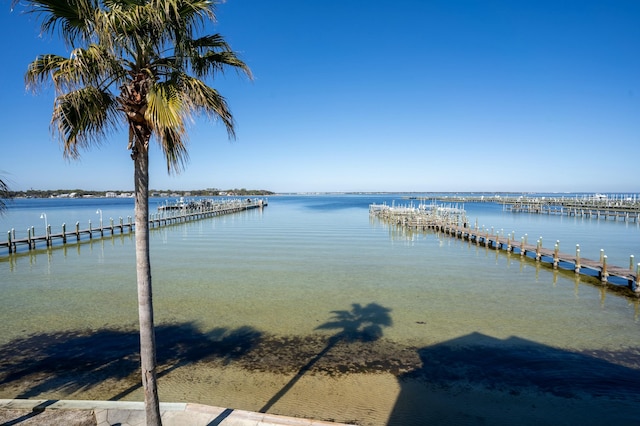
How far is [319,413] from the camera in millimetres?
7227

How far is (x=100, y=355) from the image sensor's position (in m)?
9.63

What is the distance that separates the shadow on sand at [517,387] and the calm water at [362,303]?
0.06 meters

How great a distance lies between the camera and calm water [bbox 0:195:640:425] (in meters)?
8.96

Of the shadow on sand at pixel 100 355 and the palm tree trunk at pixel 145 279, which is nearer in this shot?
the palm tree trunk at pixel 145 279

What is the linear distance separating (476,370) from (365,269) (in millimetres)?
12089

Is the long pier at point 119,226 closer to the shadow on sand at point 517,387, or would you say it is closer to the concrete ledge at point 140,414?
the concrete ledge at point 140,414

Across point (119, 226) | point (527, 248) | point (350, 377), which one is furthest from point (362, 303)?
point (119, 226)

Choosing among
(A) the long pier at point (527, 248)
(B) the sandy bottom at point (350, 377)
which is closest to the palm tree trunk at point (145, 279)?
(B) the sandy bottom at point (350, 377)

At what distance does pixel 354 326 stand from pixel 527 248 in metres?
18.4

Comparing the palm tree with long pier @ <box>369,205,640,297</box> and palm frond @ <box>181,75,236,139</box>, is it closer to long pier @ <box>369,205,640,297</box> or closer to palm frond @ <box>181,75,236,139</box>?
palm frond @ <box>181,75,236,139</box>

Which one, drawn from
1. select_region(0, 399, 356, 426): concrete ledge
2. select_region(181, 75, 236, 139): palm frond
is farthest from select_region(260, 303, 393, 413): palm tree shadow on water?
select_region(181, 75, 236, 139): palm frond

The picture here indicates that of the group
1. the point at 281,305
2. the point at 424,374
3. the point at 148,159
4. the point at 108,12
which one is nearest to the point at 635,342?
the point at 424,374

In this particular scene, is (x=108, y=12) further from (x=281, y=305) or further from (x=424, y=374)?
(x=281, y=305)

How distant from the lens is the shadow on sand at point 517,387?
7.22 meters
